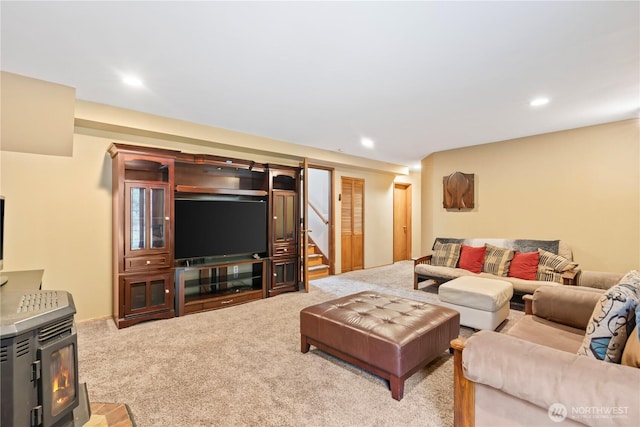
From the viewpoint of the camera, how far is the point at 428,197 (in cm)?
602

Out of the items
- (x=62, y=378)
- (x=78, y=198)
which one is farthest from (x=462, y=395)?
(x=78, y=198)

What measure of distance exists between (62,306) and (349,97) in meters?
2.78

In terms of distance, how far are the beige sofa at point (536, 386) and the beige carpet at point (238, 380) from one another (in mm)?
577

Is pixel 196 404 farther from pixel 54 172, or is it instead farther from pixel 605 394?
pixel 54 172

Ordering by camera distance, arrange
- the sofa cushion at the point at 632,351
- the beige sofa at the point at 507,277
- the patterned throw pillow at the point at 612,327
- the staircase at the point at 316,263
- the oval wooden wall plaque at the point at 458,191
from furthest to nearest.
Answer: the staircase at the point at 316,263, the oval wooden wall plaque at the point at 458,191, the beige sofa at the point at 507,277, the patterned throw pillow at the point at 612,327, the sofa cushion at the point at 632,351

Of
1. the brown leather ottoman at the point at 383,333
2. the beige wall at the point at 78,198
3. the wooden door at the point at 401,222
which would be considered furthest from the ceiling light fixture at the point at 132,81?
the wooden door at the point at 401,222

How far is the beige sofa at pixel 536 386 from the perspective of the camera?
1016 millimetres

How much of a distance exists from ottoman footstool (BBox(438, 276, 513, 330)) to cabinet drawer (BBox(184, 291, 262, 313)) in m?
2.54

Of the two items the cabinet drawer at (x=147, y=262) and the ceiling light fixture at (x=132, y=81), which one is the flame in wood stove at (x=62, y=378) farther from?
the ceiling light fixture at (x=132, y=81)

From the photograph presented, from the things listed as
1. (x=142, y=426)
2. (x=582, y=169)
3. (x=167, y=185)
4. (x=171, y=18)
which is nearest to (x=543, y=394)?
(x=142, y=426)

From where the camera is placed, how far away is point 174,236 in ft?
12.0

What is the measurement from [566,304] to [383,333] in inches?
53.9

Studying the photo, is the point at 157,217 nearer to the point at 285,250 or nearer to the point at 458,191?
the point at 285,250

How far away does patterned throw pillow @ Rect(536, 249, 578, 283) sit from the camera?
3841 millimetres
